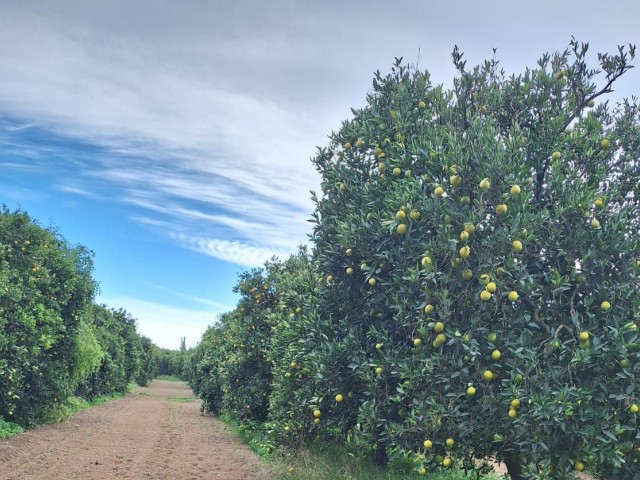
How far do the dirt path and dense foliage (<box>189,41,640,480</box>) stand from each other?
4199 millimetres

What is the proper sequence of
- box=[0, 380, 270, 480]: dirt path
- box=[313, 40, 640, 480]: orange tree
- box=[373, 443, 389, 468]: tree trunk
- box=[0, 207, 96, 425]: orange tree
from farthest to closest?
box=[0, 207, 96, 425]: orange tree
box=[0, 380, 270, 480]: dirt path
box=[373, 443, 389, 468]: tree trunk
box=[313, 40, 640, 480]: orange tree

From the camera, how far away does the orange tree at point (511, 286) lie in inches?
209

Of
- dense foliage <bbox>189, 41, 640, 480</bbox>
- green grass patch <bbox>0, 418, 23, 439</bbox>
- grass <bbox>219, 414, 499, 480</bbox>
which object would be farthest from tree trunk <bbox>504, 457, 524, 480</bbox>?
green grass patch <bbox>0, 418, 23, 439</bbox>

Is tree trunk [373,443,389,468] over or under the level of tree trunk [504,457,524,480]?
under

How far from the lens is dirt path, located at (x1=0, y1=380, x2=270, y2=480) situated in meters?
9.86

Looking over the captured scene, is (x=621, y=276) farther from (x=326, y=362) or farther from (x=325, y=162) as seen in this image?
(x=325, y=162)

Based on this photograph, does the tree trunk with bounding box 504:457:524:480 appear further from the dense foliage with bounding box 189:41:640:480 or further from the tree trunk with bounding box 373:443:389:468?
the tree trunk with bounding box 373:443:389:468

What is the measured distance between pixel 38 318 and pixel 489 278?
42.8ft

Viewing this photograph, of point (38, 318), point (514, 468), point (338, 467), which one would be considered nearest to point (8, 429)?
point (38, 318)

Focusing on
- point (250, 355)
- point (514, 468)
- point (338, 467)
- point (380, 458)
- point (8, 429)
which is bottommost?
point (8, 429)

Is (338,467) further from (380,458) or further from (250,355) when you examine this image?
(250,355)

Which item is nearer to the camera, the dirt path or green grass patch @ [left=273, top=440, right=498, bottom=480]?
green grass patch @ [left=273, top=440, right=498, bottom=480]

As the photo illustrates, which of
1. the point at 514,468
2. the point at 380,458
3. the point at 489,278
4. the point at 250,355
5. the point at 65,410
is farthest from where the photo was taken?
the point at 65,410

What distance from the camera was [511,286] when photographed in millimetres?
5727
